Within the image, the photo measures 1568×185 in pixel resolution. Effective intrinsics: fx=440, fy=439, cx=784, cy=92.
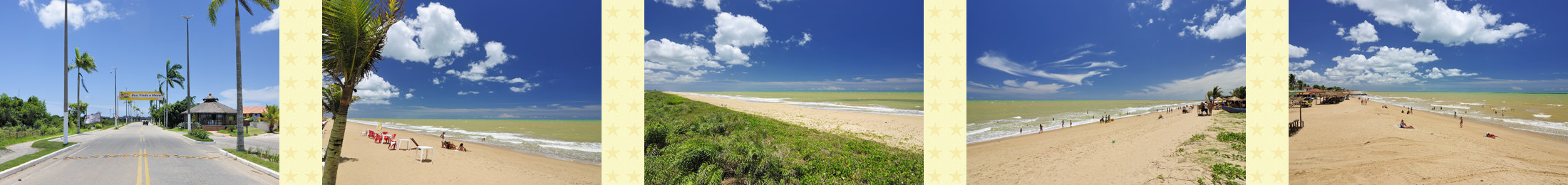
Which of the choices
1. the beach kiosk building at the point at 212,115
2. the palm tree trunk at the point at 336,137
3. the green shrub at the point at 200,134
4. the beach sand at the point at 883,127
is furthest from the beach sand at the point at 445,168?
the beach kiosk building at the point at 212,115

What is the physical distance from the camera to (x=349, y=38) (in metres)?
2.21

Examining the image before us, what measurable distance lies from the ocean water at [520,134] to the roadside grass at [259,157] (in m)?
1.11

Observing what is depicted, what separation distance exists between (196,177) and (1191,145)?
1053 centimetres

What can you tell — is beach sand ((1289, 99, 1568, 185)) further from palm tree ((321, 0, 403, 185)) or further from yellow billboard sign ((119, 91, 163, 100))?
yellow billboard sign ((119, 91, 163, 100))

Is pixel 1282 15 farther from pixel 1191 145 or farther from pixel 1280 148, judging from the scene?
pixel 1191 145

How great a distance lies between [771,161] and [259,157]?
22.4 feet

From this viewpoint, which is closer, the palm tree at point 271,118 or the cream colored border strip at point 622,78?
the cream colored border strip at point 622,78

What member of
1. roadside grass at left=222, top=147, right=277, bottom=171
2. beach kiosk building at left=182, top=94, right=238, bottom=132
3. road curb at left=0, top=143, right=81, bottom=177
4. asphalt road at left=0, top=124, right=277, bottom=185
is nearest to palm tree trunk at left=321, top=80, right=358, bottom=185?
asphalt road at left=0, top=124, right=277, bottom=185

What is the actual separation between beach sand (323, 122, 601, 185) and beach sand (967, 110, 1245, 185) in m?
4.07

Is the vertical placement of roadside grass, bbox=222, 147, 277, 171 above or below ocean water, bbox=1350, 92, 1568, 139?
below

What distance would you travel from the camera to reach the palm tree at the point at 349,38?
7.16ft

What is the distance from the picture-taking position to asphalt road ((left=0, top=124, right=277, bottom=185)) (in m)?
4.25

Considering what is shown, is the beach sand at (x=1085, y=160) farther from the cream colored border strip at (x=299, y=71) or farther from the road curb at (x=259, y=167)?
the road curb at (x=259, y=167)

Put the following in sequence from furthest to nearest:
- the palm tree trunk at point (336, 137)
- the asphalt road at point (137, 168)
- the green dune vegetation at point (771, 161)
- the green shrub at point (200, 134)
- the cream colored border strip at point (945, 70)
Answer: the green shrub at point (200, 134), the asphalt road at point (137, 168), the green dune vegetation at point (771, 161), the palm tree trunk at point (336, 137), the cream colored border strip at point (945, 70)
